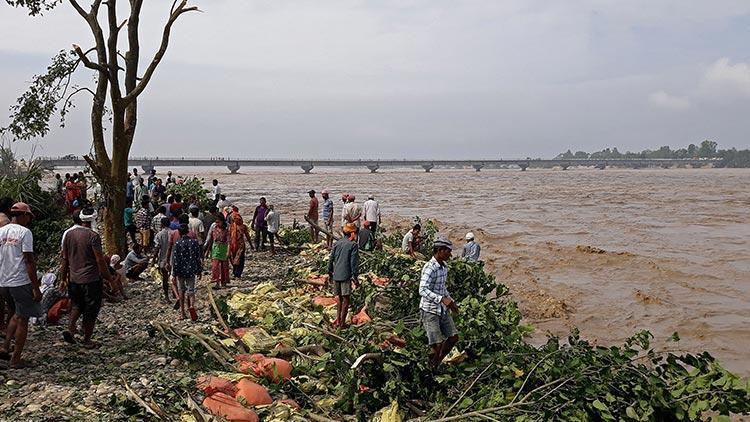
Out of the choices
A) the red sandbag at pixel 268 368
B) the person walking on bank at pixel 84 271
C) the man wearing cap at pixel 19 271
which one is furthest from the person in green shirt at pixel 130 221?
the red sandbag at pixel 268 368

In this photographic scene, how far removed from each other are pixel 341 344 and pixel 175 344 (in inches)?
82.3

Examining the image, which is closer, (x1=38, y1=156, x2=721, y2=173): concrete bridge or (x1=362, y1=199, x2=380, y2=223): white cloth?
(x1=362, y1=199, x2=380, y2=223): white cloth

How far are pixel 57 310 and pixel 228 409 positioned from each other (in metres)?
4.46

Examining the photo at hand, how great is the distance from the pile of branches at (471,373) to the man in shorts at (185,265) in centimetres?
79

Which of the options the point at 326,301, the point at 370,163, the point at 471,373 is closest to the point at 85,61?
the point at 326,301

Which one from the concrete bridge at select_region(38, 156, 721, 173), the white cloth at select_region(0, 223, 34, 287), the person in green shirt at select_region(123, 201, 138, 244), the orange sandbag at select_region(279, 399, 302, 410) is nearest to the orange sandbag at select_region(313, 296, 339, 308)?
the orange sandbag at select_region(279, 399, 302, 410)

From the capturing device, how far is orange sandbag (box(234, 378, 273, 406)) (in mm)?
6434

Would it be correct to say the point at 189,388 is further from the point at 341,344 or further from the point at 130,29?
the point at 130,29

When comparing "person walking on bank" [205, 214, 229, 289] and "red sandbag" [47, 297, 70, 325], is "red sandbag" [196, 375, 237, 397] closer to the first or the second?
"red sandbag" [47, 297, 70, 325]

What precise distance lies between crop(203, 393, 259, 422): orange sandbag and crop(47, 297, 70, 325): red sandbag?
13.3 feet

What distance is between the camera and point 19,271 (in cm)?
675

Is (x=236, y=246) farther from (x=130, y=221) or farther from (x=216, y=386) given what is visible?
(x=216, y=386)

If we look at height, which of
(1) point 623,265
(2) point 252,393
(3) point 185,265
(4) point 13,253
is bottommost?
(1) point 623,265

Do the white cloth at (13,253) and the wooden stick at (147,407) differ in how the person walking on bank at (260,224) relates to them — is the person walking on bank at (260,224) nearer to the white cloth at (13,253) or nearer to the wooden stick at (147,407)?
the white cloth at (13,253)
